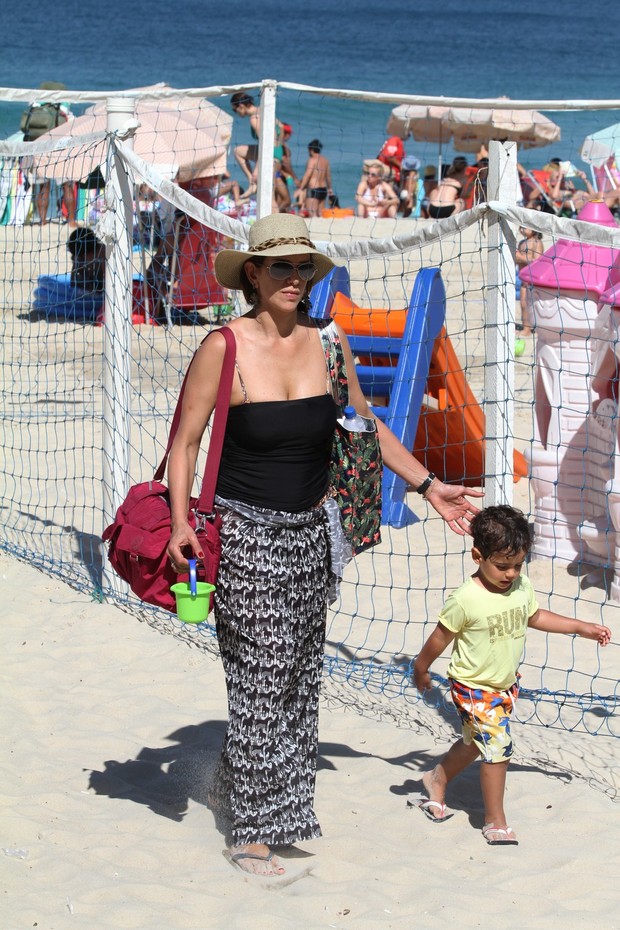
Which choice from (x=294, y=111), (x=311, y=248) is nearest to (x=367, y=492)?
(x=311, y=248)

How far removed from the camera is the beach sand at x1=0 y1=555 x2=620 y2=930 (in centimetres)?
320

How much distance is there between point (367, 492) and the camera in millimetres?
3500

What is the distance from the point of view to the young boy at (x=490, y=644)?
11.3 ft

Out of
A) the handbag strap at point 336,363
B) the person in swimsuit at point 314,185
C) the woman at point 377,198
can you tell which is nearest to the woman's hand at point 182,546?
the handbag strap at point 336,363

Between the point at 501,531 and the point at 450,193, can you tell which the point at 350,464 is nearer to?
the point at 501,531

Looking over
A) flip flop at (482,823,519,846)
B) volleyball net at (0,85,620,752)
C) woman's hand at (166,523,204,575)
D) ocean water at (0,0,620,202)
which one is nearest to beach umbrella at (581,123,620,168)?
volleyball net at (0,85,620,752)

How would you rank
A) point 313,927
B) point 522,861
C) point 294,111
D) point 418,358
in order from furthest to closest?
point 294,111 < point 418,358 < point 522,861 < point 313,927

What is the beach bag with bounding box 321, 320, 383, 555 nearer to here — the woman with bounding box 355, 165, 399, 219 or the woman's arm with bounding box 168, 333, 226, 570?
the woman's arm with bounding box 168, 333, 226, 570

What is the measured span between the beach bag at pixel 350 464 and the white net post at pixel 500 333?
0.77m

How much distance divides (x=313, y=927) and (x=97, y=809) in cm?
97

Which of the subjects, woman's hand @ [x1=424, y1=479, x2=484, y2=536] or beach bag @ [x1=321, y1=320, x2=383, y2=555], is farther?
woman's hand @ [x1=424, y1=479, x2=484, y2=536]

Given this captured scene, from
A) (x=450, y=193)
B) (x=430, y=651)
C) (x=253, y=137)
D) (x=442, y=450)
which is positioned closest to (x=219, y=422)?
(x=430, y=651)

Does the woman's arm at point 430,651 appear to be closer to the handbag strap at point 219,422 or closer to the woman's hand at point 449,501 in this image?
the woman's hand at point 449,501

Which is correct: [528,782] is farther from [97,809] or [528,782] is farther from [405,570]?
[405,570]
